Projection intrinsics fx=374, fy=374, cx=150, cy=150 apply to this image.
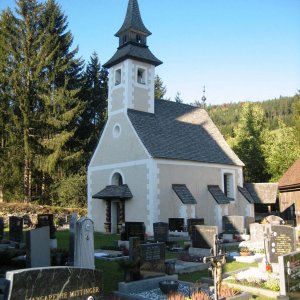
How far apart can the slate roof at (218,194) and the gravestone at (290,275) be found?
16.8m

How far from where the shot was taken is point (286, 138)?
3934cm

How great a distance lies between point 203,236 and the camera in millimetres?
14625

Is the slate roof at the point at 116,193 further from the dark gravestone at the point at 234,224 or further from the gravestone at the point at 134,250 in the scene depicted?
the gravestone at the point at 134,250

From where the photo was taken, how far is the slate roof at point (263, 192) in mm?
29078

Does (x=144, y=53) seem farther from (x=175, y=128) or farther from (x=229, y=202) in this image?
(x=229, y=202)

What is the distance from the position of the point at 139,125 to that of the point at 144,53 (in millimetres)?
5781

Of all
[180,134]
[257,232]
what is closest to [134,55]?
[180,134]

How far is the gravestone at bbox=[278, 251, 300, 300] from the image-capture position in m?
7.74

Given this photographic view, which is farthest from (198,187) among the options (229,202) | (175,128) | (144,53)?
(144,53)

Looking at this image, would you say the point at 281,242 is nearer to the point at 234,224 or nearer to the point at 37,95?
the point at 234,224

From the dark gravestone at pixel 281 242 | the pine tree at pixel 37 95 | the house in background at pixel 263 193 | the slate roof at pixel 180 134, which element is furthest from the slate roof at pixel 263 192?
the dark gravestone at pixel 281 242

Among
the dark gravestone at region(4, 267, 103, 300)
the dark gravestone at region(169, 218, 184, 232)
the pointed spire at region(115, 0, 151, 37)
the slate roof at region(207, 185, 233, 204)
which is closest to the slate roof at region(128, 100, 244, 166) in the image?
the slate roof at region(207, 185, 233, 204)

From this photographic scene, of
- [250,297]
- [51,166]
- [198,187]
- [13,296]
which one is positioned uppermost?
[51,166]

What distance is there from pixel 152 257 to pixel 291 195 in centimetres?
1949
